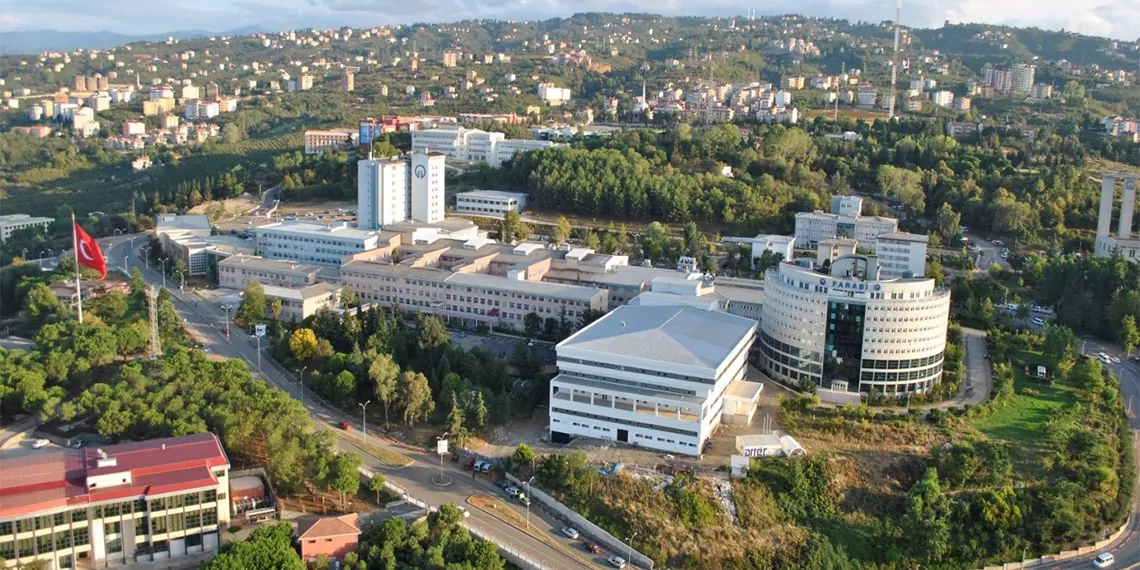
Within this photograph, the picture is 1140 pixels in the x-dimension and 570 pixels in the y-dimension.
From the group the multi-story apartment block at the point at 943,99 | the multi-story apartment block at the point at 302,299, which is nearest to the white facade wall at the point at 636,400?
the multi-story apartment block at the point at 302,299

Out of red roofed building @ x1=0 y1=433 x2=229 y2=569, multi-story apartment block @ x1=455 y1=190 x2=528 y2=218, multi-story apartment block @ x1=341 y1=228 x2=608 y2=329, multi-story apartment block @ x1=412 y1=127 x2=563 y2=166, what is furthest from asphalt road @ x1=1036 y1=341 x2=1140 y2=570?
multi-story apartment block @ x1=412 y1=127 x2=563 y2=166

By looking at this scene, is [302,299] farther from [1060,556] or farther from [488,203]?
[1060,556]

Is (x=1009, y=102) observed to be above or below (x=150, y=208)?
above

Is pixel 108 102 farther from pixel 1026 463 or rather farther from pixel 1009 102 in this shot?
pixel 1026 463

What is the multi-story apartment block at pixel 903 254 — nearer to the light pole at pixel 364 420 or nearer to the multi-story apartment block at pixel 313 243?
the multi-story apartment block at pixel 313 243

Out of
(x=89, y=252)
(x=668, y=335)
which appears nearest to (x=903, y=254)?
(x=668, y=335)

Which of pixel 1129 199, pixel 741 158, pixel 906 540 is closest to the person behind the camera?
pixel 906 540

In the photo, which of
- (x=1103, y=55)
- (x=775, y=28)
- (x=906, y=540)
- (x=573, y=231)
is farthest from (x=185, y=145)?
(x=1103, y=55)
